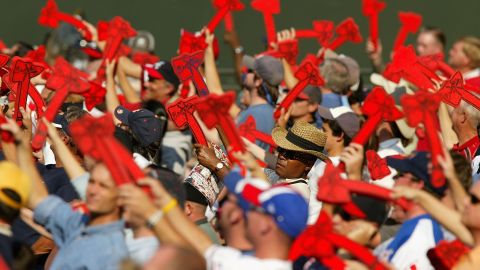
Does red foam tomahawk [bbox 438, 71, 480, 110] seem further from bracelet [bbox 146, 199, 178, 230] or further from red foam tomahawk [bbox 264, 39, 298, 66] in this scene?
red foam tomahawk [bbox 264, 39, 298, 66]

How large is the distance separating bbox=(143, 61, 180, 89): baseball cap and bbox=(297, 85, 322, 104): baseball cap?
1162mm

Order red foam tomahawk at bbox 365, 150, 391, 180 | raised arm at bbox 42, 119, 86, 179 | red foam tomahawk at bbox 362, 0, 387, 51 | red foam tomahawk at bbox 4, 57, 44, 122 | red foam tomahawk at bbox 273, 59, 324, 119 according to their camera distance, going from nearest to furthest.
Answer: raised arm at bbox 42, 119, 86, 179 < red foam tomahawk at bbox 365, 150, 391, 180 < red foam tomahawk at bbox 4, 57, 44, 122 < red foam tomahawk at bbox 273, 59, 324, 119 < red foam tomahawk at bbox 362, 0, 387, 51

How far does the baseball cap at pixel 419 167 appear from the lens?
6.07 metres

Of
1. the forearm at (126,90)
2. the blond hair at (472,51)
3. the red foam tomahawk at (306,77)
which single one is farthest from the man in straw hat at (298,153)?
the blond hair at (472,51)

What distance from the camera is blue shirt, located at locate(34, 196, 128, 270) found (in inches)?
210

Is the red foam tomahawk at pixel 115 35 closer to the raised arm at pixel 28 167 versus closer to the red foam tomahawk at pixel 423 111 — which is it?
the raised arm at pixel 28 167

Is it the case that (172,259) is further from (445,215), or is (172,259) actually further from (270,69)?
(270,69)

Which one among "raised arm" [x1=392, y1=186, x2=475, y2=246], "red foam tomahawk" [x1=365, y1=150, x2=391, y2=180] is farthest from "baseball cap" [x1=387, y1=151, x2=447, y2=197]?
"red foam tomahawk" [x1=365, y1=150, x2=391, y2=180]

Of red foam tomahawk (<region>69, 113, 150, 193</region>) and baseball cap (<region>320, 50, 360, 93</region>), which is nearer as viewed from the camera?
red foam tomahawk (<region>69, 113, 150, 193</region>)

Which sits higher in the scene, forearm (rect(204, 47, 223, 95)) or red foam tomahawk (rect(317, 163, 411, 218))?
red foam tomahawk (rect(317, 163, 411, 218))

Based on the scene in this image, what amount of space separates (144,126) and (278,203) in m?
3.12

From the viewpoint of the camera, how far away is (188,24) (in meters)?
15.3

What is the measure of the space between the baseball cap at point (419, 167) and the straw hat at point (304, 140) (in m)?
1.30

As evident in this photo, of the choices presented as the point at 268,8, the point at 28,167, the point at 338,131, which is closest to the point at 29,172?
the point at 28,167
